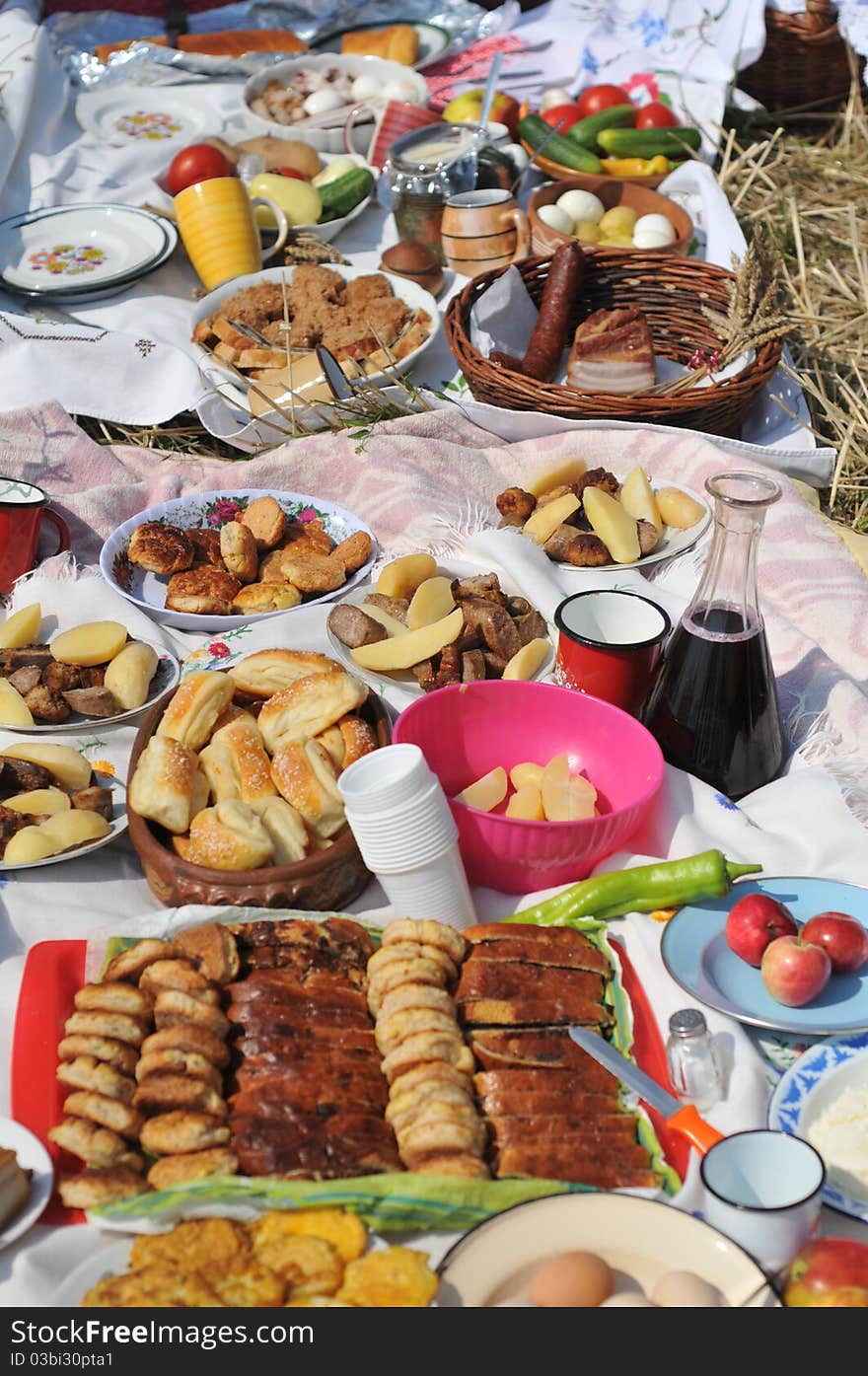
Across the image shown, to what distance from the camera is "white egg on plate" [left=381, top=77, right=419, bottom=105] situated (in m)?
3.58

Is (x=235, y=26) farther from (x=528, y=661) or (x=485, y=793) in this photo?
(x=485, y=793)

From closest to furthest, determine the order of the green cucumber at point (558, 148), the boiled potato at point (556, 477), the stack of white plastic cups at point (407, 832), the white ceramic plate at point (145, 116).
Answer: the stack of white plastic cups at point (407, 832) < the boiled potato at point (556, 477) < the green cucumber at point (558, 148) < the white ceramic plate at point (145, 116)

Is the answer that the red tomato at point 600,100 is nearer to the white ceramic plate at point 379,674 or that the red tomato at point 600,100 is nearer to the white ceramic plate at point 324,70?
the white ceramic plate at point 324,70

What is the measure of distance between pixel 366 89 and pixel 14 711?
105 inches

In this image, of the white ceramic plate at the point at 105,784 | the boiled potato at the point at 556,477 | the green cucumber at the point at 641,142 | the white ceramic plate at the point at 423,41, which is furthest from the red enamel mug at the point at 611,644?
the white ceramic plate at the point at 423,41

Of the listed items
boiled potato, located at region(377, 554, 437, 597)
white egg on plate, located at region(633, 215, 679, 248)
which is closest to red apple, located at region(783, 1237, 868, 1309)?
boiled potato, located at region(377, 554, 437, 597)

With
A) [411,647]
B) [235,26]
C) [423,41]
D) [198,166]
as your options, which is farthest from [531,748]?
[235,26]

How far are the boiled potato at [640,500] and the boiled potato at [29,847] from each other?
1.08 m

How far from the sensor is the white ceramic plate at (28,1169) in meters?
1.05

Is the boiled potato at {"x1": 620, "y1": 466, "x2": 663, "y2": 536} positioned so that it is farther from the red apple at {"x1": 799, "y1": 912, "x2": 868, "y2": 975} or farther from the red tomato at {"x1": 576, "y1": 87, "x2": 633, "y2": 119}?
the red tomato at {"x1": 576, "y1": 87, "x2": 633, "y2": 119}

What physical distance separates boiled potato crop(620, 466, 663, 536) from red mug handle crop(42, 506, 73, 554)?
0.93 meters

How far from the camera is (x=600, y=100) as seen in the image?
11.9 feet

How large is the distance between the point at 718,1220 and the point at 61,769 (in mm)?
971

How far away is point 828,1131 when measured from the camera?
111 cm
